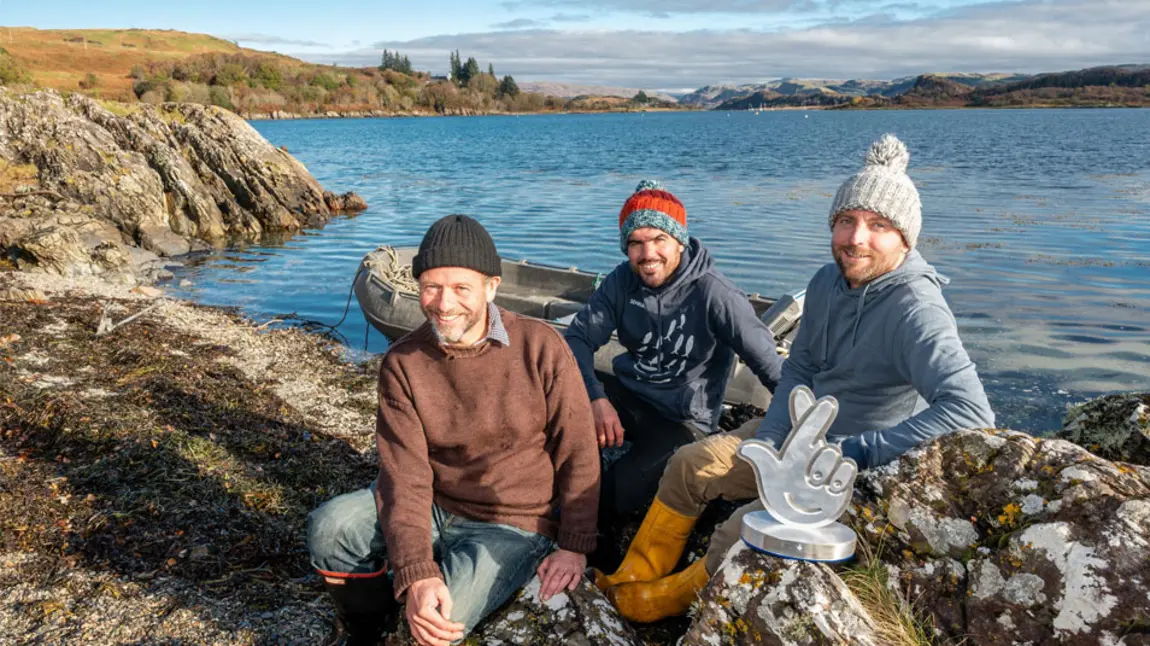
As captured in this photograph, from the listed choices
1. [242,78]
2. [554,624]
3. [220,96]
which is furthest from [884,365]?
[242,78]

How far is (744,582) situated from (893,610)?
47 centimetres

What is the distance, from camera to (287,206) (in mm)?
24203

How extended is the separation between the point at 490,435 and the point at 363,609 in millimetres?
954

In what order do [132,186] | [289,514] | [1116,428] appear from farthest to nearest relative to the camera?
[132,186] < [289,514] < [1116,428]

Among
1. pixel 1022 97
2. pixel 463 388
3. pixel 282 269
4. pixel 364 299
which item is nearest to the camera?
pixel 463 388

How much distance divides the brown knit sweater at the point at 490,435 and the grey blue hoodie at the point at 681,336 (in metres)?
1.08

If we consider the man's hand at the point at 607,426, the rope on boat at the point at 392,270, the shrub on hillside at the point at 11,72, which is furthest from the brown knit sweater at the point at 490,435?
the shrub on hillside at the point at 11,72

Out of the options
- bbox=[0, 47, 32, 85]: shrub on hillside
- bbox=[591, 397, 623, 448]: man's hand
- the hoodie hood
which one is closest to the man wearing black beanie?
bbox=[591, 397, 623, 448]: man's hand

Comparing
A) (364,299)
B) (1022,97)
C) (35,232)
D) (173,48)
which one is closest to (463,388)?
(364,299)

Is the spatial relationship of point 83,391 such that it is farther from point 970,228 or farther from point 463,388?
point 970,228

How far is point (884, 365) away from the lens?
3191mm

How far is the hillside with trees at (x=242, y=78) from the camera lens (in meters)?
94.5

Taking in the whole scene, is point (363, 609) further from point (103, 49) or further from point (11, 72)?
point (103, 49)

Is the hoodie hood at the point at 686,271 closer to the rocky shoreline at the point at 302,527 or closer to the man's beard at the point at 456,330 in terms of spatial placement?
the man's beard at the point at 456,330
